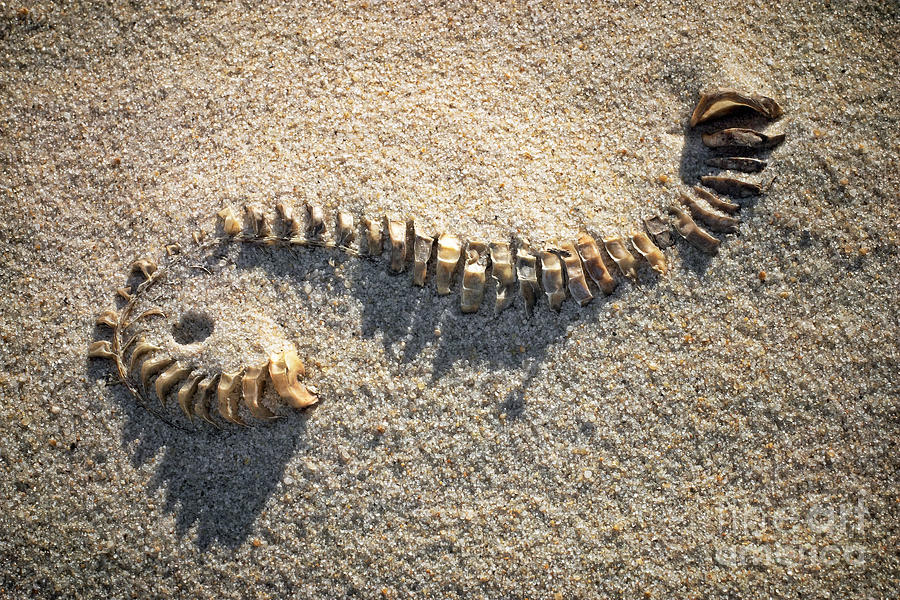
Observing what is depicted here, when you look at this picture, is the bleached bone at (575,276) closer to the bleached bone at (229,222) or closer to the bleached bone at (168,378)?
the bleached bone at (229,222)

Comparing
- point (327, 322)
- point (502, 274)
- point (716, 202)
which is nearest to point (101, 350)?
point (327, 322)

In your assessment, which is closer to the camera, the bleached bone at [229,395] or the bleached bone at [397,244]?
the bleached bone at [229,395]

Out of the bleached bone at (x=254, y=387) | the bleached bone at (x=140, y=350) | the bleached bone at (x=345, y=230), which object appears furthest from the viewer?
the bleached bone at (x=345, y=230)

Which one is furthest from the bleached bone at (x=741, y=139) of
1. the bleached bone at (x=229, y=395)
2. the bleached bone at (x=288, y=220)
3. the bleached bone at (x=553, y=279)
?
the bleached bone at (x=229, y=395)

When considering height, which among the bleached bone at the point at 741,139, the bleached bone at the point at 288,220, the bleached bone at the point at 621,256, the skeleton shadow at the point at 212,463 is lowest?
the skeleton shadow at the point at 212,463

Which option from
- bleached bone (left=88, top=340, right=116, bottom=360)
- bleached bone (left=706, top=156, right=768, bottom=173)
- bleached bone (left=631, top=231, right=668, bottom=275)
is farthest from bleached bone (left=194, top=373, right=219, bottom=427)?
bleached bone (left=706, top=156, right=768, bottom=173)

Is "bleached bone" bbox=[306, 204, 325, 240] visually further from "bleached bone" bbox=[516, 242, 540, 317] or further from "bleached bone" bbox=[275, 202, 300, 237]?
"bleached bone" bbox=[516, 242, 540, 317]

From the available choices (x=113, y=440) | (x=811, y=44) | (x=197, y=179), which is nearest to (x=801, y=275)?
(x=811, y=44)
